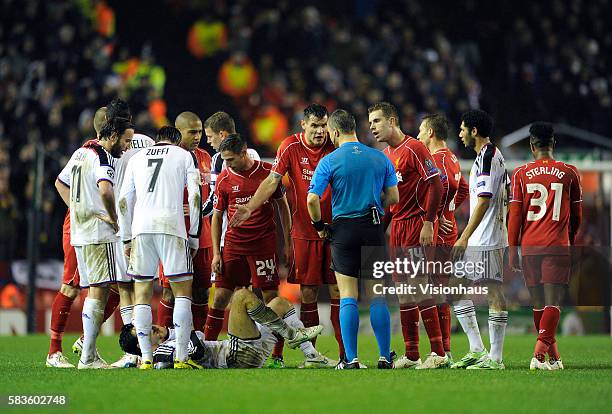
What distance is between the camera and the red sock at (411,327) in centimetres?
920

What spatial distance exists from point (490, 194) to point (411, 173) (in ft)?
2.50

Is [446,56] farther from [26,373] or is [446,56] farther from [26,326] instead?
[26,373]

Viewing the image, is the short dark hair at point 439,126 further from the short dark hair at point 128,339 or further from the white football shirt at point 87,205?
the short dark hair at point 128,339

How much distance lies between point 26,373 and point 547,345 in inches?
164

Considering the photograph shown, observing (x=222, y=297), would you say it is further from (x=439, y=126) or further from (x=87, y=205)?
(x=439, y=126)

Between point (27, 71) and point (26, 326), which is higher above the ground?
point (27, 71)

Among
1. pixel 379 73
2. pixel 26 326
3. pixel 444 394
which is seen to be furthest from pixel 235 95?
pixel 444 394

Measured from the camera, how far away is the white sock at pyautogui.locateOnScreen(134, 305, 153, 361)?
869 centimetres

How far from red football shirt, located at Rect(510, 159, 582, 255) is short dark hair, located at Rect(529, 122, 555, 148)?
14 cm

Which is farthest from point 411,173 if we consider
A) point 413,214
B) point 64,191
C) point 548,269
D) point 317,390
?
point 64,191

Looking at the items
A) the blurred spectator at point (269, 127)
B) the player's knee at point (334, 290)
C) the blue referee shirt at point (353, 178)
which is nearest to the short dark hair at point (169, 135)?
the blue referee shirt at point (353, 178)

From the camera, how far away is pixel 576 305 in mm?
17219

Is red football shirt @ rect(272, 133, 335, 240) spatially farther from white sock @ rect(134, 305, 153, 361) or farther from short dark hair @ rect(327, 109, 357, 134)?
white sock @ rect(134, 305, 153, 361)

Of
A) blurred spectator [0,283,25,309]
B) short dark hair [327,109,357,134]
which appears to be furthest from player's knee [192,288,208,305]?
blurred spectator [0,283,25,309]
